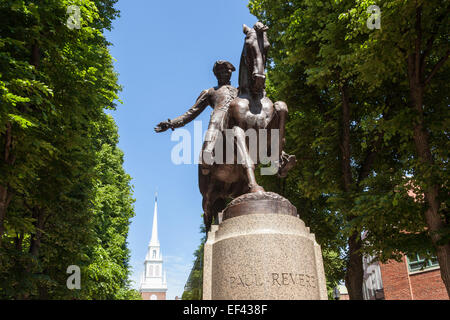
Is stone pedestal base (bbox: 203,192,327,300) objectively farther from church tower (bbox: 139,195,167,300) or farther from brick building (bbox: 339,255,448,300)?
church tower (bbox: 139,195,167,300)

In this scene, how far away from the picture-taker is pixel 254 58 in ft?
21.3

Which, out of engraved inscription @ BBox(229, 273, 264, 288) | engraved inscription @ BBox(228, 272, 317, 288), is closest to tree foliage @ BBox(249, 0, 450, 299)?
engraved inscription @ BBox(228, 272, 317, 288)

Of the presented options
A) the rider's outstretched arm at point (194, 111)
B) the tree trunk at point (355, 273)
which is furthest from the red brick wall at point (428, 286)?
the rider's outstretched arm at point (194, 111)

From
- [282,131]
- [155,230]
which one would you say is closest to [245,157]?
[282,131]

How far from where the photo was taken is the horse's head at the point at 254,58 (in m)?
6.43

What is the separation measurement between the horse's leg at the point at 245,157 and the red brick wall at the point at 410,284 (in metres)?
23.5

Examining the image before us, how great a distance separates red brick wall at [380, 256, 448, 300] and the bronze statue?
2283cm

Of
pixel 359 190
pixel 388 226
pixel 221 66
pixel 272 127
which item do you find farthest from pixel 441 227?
pixel 221 66

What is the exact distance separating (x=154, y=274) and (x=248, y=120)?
12592cm

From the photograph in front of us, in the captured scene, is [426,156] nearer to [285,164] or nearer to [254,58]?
[285,164]
